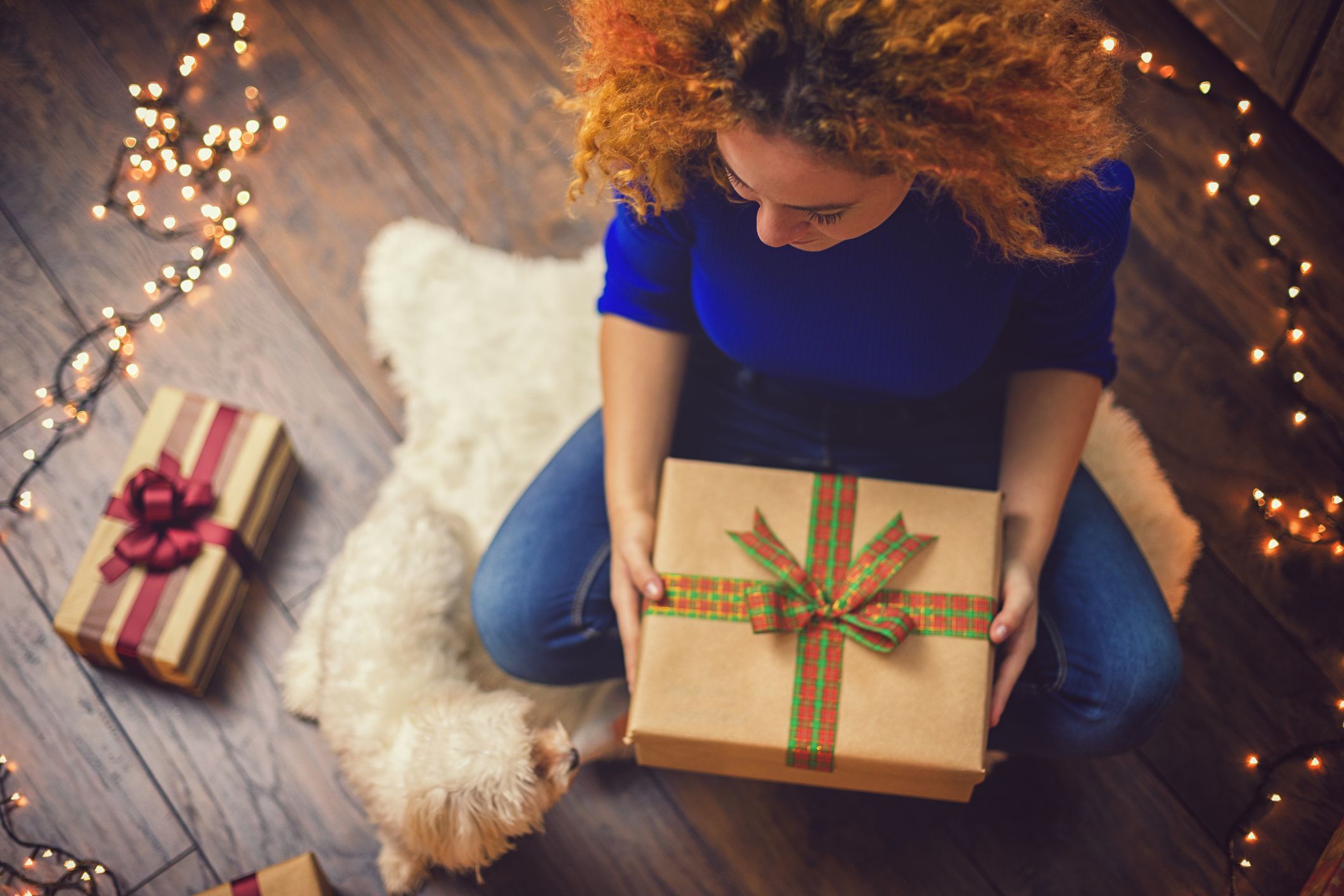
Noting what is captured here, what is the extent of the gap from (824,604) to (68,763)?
1.11m

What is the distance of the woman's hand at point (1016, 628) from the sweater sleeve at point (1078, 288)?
22 cm

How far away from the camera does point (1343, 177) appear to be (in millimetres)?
1521

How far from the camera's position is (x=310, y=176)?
162 cm

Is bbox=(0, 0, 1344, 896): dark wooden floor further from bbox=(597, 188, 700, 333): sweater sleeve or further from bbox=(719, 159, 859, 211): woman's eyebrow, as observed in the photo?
bbox=(719, 159, 859, 211): woman's eyebrow

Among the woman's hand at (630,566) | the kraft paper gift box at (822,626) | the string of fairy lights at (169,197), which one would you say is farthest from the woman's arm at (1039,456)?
the string of fairy lights at (169,197)

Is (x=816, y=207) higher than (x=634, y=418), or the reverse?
(x=816, y=207)

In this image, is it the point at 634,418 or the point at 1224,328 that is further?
the point at 1224,328

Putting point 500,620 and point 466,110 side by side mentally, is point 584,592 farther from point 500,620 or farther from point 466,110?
point 466,110

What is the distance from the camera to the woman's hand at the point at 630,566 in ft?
3.23

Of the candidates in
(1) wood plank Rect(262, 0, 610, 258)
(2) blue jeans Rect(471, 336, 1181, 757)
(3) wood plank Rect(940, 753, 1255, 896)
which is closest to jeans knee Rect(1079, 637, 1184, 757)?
(2) blue jeans Rect(471, 336, 1181, 757)

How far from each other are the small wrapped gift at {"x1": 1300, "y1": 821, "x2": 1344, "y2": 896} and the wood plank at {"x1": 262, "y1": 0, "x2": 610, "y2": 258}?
1.27 meters

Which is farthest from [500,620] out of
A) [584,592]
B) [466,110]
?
[466,110]

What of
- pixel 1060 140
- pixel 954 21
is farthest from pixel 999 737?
pixel 954 21

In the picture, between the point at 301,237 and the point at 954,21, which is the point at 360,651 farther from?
the point at 954,21
